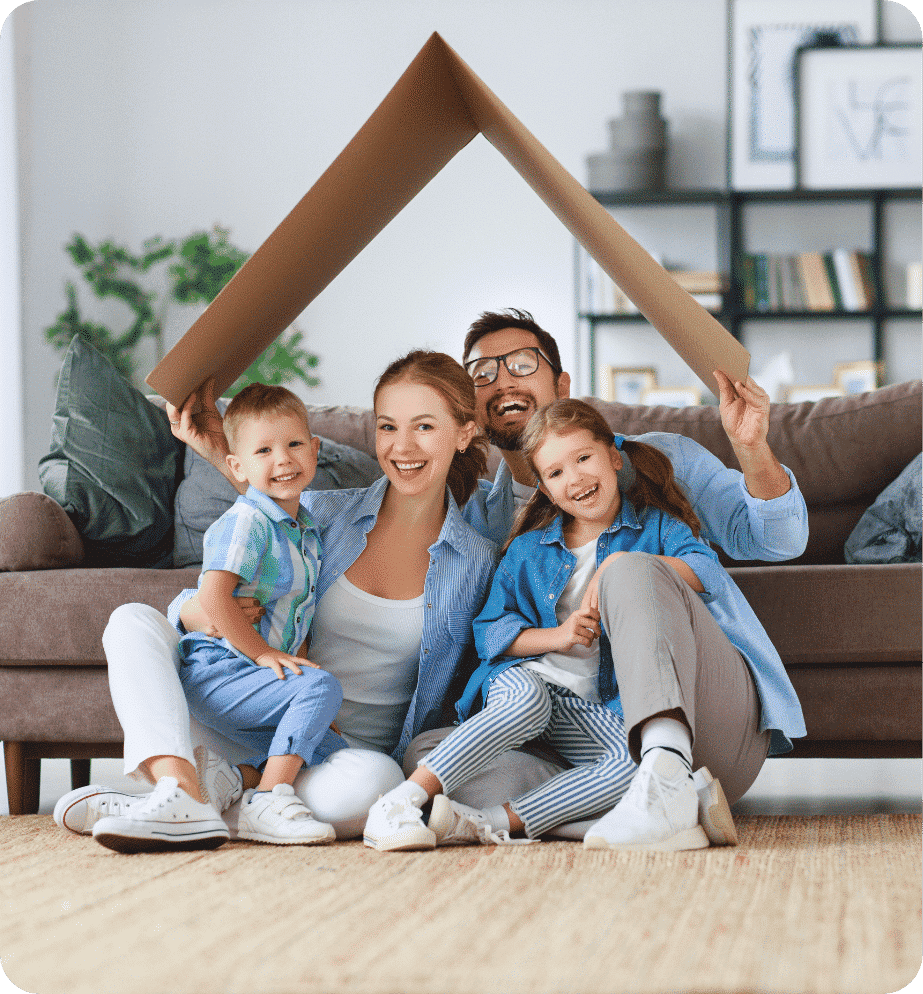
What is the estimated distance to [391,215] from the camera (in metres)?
1.52

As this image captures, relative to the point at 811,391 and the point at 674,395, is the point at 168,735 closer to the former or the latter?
the point at 674,395

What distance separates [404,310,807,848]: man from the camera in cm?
114

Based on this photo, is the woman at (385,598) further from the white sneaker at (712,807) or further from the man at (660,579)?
the white sneaker at (712,807)

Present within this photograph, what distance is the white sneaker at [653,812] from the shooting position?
1.12m

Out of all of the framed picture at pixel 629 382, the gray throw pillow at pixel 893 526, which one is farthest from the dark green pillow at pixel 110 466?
the framed picture at pixel 629 382

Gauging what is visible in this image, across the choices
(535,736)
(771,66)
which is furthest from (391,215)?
(771,66)

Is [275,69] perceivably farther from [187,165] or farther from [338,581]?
[338,581]

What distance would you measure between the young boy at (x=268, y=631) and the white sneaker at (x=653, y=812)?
1.14ft

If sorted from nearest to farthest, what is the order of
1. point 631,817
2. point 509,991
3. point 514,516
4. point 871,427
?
point 509,991 < point 631,817 < point 514,516 < point 871,427

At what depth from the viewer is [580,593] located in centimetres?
143

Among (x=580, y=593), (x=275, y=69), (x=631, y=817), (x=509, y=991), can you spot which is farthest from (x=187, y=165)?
(x=509, y=991)

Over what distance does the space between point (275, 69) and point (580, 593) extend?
371 cm

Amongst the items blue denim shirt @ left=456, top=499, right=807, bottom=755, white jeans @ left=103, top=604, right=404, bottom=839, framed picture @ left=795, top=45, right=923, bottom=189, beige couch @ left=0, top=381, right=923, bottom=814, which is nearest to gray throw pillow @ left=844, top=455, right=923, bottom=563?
beige couch @ left=0, top=381, right=923, bottom=814

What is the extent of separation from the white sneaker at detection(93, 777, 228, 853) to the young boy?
0.08m
